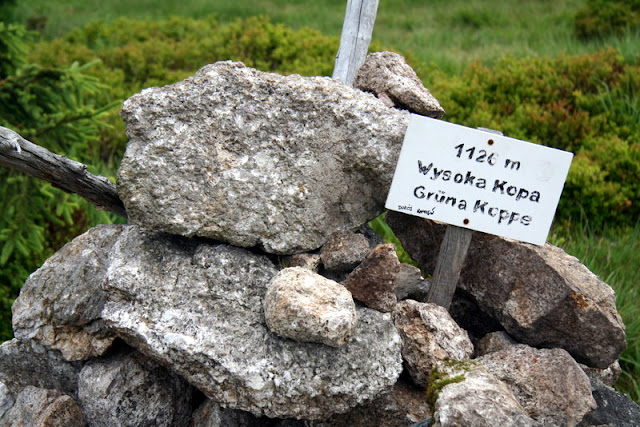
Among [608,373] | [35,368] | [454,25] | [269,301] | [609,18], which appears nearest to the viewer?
[269,301]

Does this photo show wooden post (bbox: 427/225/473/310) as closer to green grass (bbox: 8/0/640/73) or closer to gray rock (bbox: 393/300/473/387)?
gray rock (bbox: 393/300/473/387)

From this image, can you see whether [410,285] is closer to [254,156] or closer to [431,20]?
[254,156]

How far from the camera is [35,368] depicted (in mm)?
2533

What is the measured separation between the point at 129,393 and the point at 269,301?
0.69 meters

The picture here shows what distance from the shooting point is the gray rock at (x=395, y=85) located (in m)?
2.74

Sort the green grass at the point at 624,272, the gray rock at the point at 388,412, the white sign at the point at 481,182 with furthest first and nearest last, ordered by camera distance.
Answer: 1. the green grass at the point at 624,272
2. the white sign at the point at 481,182
3. the gray rock at the point at 388,412

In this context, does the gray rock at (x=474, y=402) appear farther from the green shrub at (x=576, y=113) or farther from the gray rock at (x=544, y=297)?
the green shrub at (x=576, y=113)

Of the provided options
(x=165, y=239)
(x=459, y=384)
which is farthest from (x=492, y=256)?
(x=165, y=239)

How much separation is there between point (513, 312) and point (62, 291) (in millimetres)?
1800

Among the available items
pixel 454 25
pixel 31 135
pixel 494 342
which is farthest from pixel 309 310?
pixel 454 25

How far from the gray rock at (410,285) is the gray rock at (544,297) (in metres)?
0.18

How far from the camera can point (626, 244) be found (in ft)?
13.0

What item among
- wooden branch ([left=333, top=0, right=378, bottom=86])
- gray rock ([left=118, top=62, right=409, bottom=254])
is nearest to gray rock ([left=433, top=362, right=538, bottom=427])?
gray rock ([left=118, top=62, right=409, bottom=254])

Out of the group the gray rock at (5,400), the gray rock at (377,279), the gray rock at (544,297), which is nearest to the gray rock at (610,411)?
the gray rock at (544,297)
